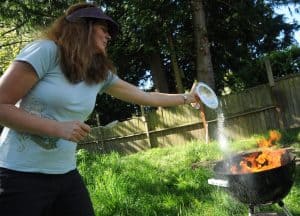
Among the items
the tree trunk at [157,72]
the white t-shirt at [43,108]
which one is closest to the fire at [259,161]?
the white t-shirt at [43,108]

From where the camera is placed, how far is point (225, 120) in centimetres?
1180

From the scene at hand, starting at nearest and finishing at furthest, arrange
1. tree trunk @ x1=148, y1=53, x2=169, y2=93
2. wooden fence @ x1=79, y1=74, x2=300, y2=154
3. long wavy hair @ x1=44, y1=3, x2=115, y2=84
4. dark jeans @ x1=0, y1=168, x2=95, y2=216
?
dark jeans @ x1=0, y1=168, x2=95, y2=216 → long wavy hair @ x1=44, y1=3, x2=115, y2=84 → wooden fence @ x1=79, y1=74, x2=300, y2=154 → tree trunk @ x1=148, y1=53, x2=169, y2=93

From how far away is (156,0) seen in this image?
40.1 feet

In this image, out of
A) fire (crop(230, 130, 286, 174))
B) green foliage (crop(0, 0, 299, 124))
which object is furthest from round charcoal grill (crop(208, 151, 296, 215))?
green foliage (crop(0, 0, 299, 124))

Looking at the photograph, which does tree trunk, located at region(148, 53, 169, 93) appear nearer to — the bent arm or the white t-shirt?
the white t-shirt

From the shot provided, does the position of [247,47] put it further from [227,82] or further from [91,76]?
[91,76]

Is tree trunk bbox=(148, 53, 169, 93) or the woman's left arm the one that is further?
tree trunk bbox=(148, 53, 169, 93)

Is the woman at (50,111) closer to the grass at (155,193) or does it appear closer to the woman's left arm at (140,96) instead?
the woman's left arm at (140,96)

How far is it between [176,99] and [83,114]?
1.02 metres

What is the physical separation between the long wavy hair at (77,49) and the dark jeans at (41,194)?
49cm

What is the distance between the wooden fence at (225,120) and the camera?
Result: 1102 cm

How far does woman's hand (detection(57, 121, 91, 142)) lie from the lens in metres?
1.96

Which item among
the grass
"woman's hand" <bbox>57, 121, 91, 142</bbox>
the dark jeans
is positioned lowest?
the grass

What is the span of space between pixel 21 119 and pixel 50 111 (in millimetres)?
205
